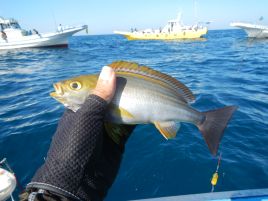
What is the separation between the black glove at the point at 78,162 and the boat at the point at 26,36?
143 ft

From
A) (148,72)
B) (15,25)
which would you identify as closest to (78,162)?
(148,72)

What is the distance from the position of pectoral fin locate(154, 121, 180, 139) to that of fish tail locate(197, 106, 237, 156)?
15.2 inches

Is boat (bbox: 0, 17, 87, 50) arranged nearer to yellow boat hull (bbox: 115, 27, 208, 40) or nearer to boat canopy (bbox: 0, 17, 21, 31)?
boat canopy (bbox: 0, 17, 21, 31)

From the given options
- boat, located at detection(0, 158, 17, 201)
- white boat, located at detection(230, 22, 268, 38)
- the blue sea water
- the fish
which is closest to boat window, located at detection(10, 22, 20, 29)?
the blue sea water

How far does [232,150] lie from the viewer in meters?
7.04

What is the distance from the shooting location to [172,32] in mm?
56562

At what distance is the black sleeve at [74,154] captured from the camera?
2.23 m

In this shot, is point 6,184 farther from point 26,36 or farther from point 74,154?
point 26,36

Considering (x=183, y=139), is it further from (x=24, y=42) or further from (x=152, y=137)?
(x=24, y=42)

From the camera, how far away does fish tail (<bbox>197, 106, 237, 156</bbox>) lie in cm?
316

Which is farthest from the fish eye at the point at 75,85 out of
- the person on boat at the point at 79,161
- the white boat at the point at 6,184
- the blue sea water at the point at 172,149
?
the blue sea water at the point at 172,149

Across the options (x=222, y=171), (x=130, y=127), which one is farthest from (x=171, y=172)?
(x=130, y=127)

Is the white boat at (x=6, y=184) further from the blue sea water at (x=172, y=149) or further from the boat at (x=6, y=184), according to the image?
the blue sea water at (x=172, y=149)

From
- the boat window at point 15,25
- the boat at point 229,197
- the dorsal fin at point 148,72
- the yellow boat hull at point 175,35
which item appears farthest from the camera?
the yellow boat hull at point 175,35
